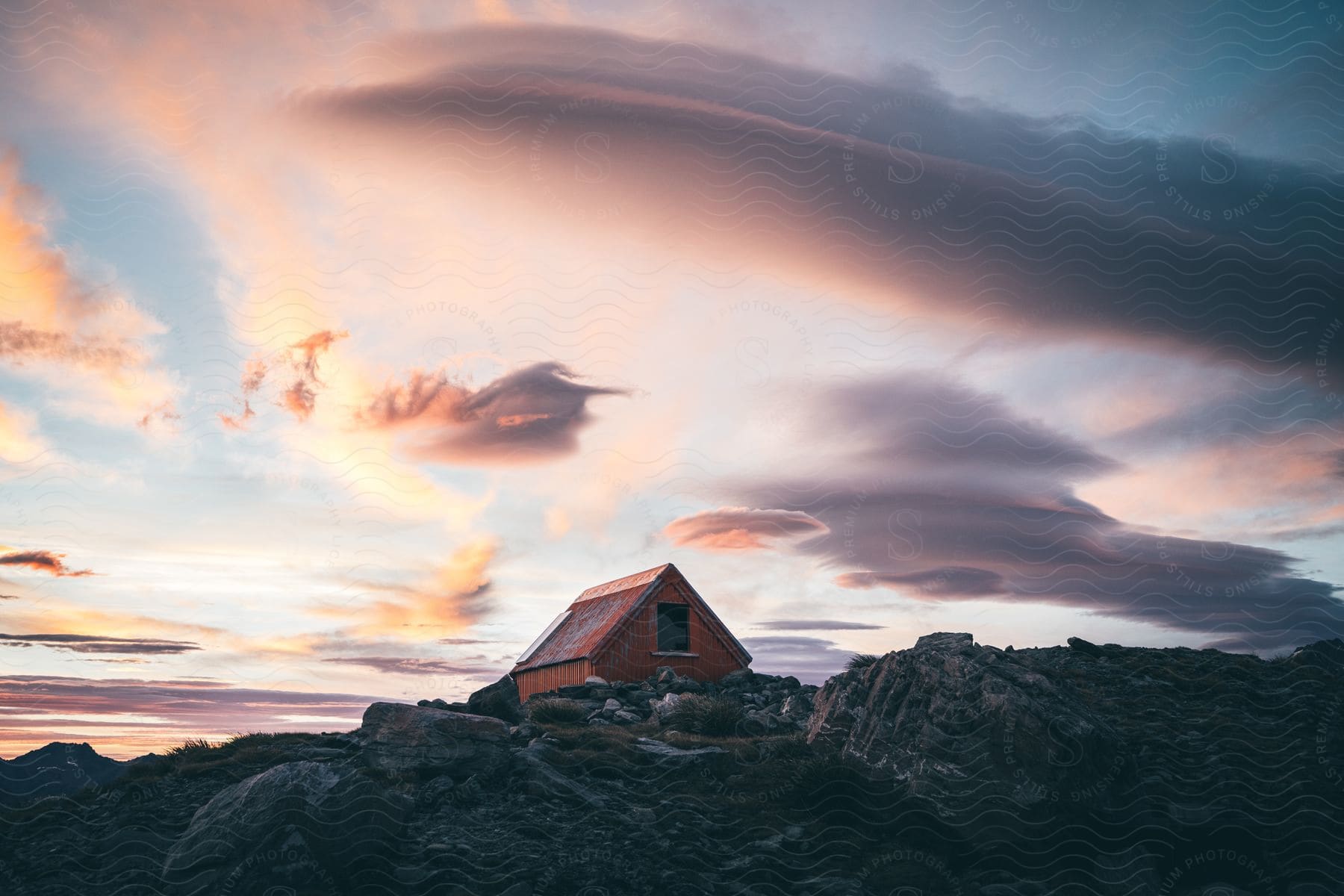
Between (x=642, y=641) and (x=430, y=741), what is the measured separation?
1596 centimetres

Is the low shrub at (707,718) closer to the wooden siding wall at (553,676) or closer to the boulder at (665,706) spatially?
the boulder at (665,706)

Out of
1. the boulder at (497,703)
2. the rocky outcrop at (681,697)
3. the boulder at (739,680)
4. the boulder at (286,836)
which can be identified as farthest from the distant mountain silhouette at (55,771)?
the boulder at (739,680)

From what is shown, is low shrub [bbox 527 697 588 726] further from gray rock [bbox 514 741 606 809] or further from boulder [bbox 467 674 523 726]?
gray rock [bbox 514 741 606 809]

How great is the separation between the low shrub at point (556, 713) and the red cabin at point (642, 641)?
721cm

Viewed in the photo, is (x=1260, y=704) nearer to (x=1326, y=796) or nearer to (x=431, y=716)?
(x=1326, y=796)

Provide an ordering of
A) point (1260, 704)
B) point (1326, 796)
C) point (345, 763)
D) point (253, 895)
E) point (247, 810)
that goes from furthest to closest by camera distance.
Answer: point (1260, 704), point (1326, 796), point (345, 763), point (247, 810), point (253, 895)

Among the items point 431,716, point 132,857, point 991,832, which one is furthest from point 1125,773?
point 132,857

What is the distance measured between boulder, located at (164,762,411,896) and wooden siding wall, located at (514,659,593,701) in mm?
16526

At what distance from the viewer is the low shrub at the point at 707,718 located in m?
23.0

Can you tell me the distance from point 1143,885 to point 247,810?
613 inches


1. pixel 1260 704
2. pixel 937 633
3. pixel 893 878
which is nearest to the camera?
pixel 893 878

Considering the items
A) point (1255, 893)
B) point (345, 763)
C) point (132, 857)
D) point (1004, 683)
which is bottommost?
point (1255, 893)

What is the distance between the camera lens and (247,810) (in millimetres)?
14531

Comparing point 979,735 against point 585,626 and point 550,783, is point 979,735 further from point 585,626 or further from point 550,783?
point 585,626
